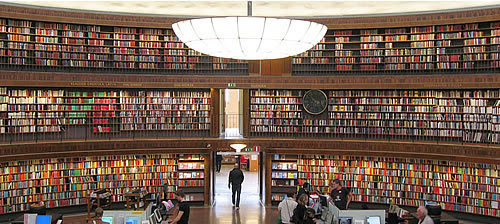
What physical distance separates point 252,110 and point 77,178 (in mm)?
5393

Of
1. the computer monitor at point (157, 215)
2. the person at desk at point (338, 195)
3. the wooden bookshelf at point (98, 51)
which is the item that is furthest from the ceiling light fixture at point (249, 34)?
the wooden bookshelf at point (98, 51)

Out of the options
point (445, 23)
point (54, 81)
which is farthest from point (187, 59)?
point (445, 23)

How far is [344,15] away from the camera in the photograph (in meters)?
15.4

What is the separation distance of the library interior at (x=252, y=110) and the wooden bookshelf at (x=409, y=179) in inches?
1.2

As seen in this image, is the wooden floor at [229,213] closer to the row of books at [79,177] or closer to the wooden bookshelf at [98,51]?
the row of books at [79,177]

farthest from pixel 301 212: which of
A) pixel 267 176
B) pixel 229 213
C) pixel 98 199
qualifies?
pixel 267 176

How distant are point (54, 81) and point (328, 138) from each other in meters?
7.86

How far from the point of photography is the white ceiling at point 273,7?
1434 cm

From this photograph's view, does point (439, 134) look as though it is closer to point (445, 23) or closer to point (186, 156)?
point (445, 23)

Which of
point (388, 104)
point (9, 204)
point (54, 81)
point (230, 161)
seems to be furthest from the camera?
point (230, 161)

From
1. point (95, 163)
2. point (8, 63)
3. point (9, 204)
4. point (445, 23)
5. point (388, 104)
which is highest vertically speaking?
point (445, 23)

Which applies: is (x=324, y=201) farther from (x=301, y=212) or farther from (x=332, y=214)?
(x=301, y=212)

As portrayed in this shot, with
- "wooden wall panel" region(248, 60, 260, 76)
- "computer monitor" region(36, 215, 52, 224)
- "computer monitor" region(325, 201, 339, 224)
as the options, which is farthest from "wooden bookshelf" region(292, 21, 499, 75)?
"computer monitor" region(36, 215, 52, 224)

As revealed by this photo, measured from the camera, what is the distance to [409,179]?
554 inches
